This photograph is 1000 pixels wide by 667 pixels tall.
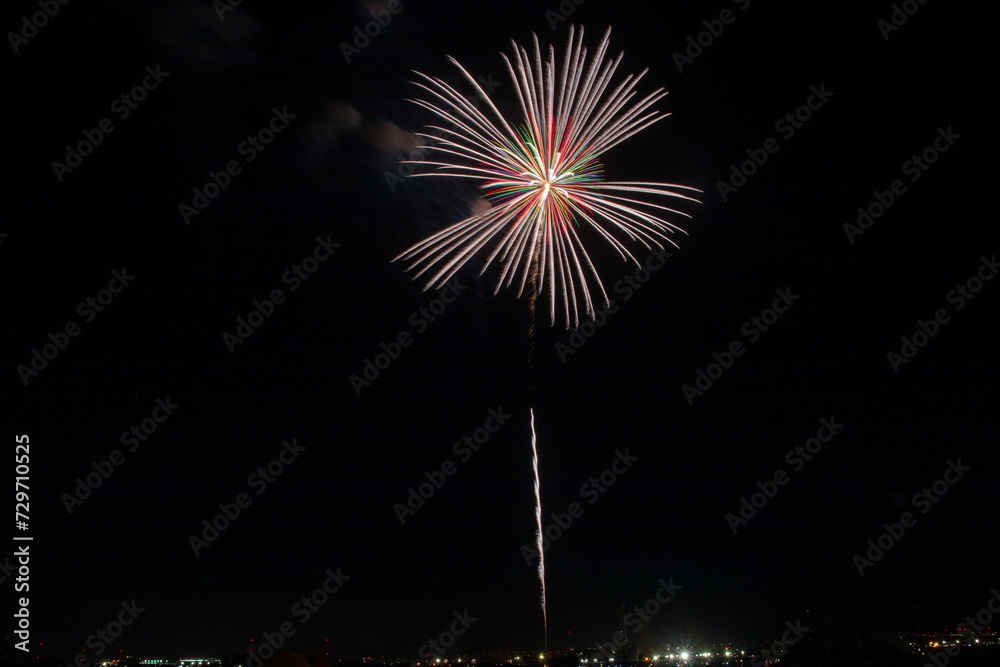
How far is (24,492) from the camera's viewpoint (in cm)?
1884

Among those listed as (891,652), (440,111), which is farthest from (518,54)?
(891,652)

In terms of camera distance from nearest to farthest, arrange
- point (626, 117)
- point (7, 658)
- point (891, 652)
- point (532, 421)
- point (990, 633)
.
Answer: point (626, 117), point (532, 421), point (7, 658), point (891, 652), point (990, 633)

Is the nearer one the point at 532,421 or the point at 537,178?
the point at 537,178

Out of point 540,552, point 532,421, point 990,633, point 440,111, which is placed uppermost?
point 990,633

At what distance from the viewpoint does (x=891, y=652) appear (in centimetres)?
5312

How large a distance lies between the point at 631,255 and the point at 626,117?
13.1 feet

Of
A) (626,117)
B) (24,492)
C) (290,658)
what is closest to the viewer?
(290,658)

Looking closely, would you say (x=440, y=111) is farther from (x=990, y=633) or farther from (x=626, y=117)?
(x=990, y=633)

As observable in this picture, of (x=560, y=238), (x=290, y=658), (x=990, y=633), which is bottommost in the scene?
(x=290, y=658)

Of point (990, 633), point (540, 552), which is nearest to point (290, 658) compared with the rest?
point (540, 552)

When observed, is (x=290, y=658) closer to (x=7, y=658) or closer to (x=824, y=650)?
(x=7, y=658)

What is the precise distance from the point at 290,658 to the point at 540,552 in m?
7.57

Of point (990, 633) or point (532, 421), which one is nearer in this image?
point (532, 421)

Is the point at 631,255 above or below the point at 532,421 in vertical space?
above
